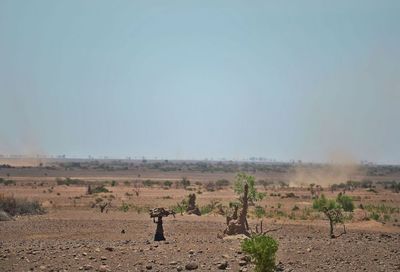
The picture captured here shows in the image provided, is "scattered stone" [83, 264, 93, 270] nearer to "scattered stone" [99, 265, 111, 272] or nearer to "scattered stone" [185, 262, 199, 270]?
"scattered stone" [99, 265, 111, 272]

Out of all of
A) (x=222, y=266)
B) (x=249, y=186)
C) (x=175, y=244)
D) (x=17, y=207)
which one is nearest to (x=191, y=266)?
(x=222, y=266)

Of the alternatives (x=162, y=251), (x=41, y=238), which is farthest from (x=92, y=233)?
(x=162, y=251)

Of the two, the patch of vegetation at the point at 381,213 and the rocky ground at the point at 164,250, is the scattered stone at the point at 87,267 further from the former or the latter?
the patch of vegetation at the point at 381,213

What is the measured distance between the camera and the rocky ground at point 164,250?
19031mm

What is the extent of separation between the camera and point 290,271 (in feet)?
60.0

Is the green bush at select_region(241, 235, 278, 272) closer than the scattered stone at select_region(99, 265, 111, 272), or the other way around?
the green bush at select_region(241, 235, 278, 272)

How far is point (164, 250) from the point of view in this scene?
2173 centimetres

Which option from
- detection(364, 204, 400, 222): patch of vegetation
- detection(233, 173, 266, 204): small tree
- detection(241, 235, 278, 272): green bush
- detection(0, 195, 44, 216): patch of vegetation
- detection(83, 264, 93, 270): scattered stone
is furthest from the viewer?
detection(364, 204, 400, 222): patch of vegetation

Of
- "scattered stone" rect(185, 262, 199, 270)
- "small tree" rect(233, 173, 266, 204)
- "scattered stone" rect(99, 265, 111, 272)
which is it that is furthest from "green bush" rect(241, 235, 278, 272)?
"small tree" rect(233, 173, 266, 204)

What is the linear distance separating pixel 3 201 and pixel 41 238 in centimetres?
1494

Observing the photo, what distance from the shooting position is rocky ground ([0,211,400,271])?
19031mm

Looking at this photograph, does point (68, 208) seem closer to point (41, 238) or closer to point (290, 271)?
point (41, 238)

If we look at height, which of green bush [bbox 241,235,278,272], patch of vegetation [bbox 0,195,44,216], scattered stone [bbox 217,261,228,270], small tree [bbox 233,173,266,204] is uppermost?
small tree [bbox 233,173,266,204]

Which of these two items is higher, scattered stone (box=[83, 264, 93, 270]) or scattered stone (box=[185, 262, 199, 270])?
scattered stone (box=[185, 262, 199, 270])
